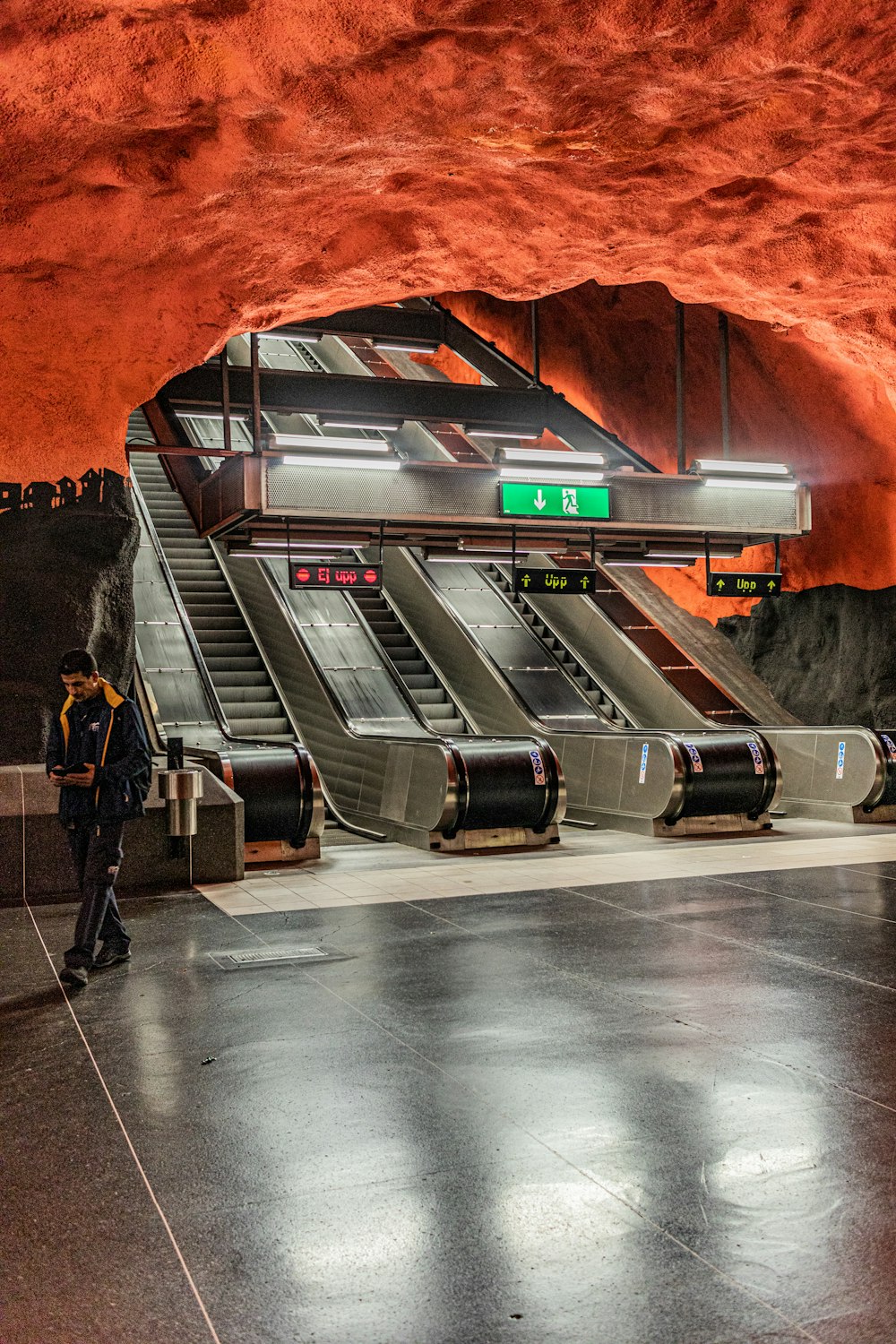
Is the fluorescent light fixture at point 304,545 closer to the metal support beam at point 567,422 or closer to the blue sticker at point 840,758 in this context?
the metal support beam at point 567,422

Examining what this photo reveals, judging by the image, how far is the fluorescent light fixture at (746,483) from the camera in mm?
13031

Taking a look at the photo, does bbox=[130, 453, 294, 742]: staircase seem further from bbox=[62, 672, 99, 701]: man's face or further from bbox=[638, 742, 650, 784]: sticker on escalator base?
bbox=[62, 672, 99, 701]: man's face

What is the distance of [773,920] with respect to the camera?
7285mm

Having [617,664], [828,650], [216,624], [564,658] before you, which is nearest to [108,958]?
[216,624]

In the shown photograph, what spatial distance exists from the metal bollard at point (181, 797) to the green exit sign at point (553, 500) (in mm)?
5094

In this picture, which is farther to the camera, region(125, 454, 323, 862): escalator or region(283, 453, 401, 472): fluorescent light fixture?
region(283, 453, 401, 472): fluorescent light fixture

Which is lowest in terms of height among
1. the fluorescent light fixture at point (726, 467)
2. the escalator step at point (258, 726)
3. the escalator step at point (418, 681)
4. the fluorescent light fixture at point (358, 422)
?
→ the escalator step at point (258, 726)

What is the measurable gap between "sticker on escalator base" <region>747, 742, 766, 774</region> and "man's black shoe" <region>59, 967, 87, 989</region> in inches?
327

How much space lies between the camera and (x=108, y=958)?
636 cm

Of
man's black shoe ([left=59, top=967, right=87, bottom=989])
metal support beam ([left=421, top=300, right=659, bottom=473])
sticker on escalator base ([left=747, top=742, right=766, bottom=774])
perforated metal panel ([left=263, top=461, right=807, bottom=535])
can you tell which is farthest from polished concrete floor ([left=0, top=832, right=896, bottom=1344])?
metal support beam ([left=421, top=300, right=659, bottom=473])

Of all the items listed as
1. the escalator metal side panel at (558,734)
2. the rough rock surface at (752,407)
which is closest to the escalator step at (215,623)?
the escalator metal side panel at (558,734)

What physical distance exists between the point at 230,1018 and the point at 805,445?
11257 mm

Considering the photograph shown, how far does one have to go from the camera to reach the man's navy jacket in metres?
6.13

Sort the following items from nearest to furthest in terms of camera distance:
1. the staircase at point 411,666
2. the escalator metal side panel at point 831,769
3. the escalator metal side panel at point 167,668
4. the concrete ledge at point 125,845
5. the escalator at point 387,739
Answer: the concrete ledge at point 125,845 → the escalator at point 387,739 → the escalator metal side panel at point 831,769 → the escalator metal side panel at point 167,668 → the staircase at point 411,666
